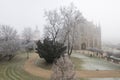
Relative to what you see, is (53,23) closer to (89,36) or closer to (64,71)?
(64,71)

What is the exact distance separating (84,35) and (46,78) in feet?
127

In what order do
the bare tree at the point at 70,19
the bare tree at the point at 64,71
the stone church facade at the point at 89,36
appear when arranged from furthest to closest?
the stone church facade at the point at 89,36 < the bare tree at the point at 70,19 < the bare tree at the point at 64,71

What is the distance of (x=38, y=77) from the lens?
19453 mm

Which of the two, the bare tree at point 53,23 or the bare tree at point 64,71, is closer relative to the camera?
the bare tree at point 64,71

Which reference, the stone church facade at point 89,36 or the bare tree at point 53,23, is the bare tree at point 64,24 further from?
the stone church facade at point 89,36

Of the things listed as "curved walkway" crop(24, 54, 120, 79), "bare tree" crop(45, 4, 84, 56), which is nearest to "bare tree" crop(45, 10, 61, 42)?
"bare tree" crop(45, 4, 84, 56)

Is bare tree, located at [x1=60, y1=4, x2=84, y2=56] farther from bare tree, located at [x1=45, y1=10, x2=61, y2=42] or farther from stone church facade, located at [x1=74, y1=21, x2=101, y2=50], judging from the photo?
stone church facade, located at [x1=74, y1=21, x2=101, y2=50]

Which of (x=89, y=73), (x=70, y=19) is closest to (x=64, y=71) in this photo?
(x=89, y=73)

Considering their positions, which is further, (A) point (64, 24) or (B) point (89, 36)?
(B) point (89, 36)

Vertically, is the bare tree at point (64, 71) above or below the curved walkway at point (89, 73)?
above

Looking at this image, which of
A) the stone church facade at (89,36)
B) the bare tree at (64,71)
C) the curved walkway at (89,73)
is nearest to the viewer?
the bare tree at (64,71)

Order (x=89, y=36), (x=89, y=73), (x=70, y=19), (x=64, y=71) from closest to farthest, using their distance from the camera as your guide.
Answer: (x=64, y=71), (x=89, y=73), (x=70, y=19), (x=89, y=36)

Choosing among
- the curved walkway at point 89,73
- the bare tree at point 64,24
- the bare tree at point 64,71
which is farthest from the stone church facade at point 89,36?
the bare tree at point 64,71

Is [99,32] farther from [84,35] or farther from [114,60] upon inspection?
[114,60]
